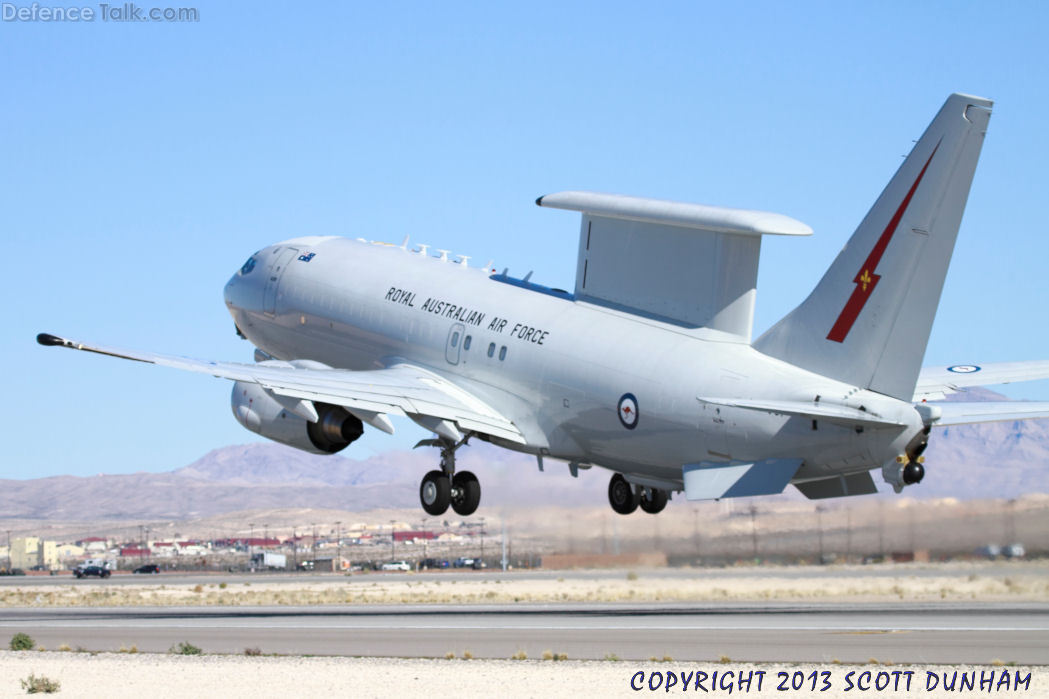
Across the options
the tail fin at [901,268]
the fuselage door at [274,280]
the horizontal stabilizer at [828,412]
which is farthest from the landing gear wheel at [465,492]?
the tail fin at [901,268]

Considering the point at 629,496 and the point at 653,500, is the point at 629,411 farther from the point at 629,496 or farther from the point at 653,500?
the point at 653,500

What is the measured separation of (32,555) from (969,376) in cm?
15516

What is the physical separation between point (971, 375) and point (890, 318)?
950 centimetres

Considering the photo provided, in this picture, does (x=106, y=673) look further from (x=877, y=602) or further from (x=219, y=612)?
(x=877, y=602)

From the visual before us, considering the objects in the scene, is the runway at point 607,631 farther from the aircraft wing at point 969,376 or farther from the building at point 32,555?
the building at point 32,555

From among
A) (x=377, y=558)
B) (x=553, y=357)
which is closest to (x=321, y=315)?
(x=553, y=357)

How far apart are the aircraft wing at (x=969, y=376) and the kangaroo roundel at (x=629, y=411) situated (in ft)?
26.8

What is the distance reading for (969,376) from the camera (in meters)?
39.9

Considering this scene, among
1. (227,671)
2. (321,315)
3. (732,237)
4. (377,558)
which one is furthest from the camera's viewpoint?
(377,558)

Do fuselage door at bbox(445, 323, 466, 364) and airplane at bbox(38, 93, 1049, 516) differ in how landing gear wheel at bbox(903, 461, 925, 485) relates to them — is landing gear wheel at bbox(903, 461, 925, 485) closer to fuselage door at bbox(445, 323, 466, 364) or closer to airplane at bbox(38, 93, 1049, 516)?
airplane at bbox(38, 93, 1049, 516)

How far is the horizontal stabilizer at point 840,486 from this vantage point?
111 feet

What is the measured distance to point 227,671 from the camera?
3094cm

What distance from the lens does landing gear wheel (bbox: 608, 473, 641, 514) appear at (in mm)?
42812

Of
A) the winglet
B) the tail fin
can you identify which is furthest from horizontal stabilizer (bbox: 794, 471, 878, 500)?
the winglet
